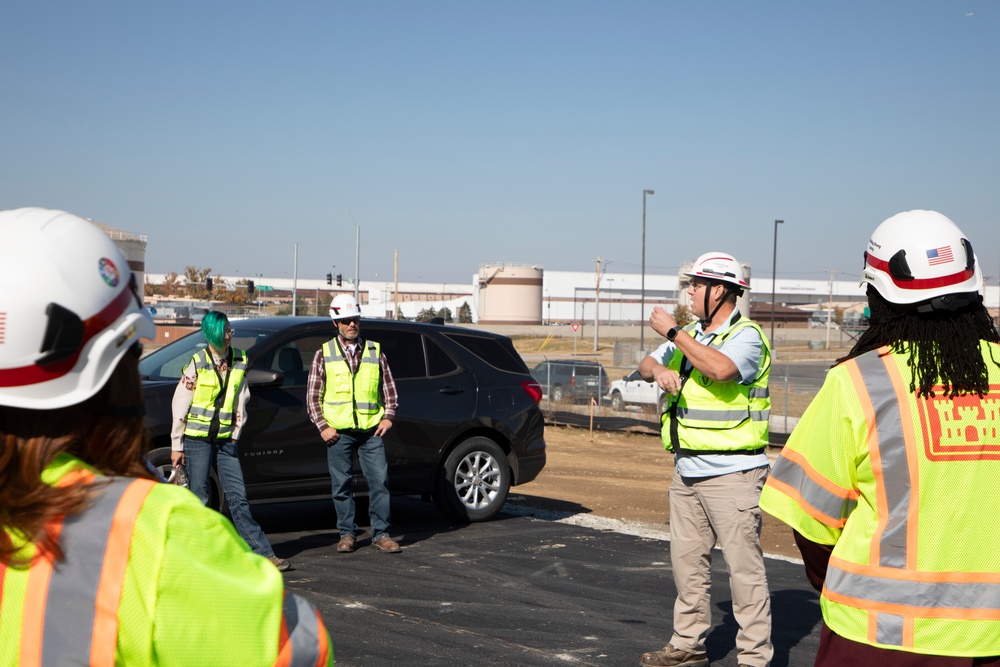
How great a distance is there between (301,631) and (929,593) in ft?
5.69

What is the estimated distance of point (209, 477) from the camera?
793cm

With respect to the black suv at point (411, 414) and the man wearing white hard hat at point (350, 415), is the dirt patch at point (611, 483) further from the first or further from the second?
the man wearing white hard hat at point (350, 415)

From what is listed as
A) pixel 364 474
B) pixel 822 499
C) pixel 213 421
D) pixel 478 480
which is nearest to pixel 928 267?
pixel 822 499

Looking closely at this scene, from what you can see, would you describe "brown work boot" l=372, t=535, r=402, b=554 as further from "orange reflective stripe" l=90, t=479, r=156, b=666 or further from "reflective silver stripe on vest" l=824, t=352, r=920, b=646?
"orange reflective stripe" l=90, t=479, r=156, b=666

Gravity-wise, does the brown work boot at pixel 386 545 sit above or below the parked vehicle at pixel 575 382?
below

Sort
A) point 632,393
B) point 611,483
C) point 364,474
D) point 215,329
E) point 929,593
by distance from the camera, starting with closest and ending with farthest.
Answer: point 929,593 < point 215,329 < point 364,474 < point 611,483 < point 632,393

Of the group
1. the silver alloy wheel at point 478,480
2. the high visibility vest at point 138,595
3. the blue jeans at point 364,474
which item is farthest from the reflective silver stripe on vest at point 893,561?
the silver alloy wheel at point 478,480

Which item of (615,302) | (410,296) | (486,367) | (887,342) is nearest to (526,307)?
(615,302)

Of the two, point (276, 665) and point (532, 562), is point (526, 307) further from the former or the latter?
point (276, 665)

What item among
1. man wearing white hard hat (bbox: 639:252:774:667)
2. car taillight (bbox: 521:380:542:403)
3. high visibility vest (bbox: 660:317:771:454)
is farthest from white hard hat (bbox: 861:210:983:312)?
car taillight (bbox: 521:380:542:403)

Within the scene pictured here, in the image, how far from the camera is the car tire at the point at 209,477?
795 centimetres

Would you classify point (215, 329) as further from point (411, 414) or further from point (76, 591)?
point (76, 591)

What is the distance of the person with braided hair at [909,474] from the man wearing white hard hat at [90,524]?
1.59 m

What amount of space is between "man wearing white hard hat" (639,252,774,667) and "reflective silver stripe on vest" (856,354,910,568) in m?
2.30
